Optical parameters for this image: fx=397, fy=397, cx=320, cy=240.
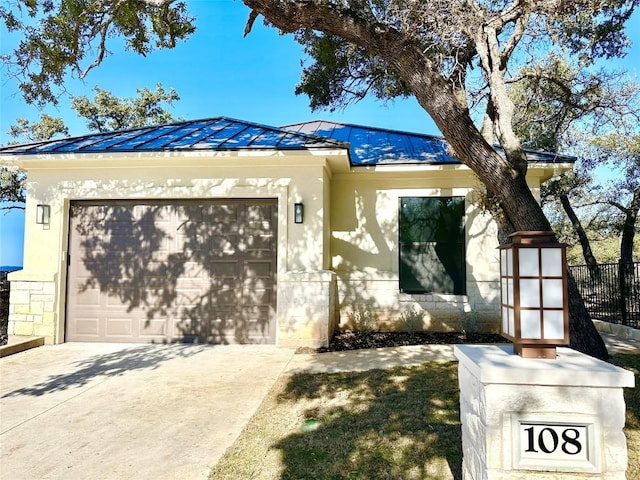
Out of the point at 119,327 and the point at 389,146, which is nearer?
the point at 119,327

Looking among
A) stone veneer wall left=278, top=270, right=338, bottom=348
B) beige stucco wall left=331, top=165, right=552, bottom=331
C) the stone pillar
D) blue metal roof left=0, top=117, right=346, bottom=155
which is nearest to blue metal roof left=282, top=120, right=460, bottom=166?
beige stucco wall left=331, top=165, right=552, bottom=331

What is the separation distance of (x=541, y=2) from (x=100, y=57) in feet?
24.2

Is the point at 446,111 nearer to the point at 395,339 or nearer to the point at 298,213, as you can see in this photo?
the point at 298,213

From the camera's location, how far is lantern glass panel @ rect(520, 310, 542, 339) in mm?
2252

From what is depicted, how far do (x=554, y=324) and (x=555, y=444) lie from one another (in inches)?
24.4

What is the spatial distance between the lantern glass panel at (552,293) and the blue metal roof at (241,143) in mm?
4846

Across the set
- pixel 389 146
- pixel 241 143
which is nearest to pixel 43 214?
pixel 241 143

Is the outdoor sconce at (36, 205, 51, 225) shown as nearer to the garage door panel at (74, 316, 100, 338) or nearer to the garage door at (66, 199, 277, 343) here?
the garage door at (66, 199, 277, 343)

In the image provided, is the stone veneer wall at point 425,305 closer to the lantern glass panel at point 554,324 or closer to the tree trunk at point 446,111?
the tree trunk at point 446,111

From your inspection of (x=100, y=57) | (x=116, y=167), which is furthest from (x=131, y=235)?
(x=100, y=57)

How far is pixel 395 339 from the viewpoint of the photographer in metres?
7.47

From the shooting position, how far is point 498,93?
5273 millimetres

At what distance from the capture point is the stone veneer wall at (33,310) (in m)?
7.02

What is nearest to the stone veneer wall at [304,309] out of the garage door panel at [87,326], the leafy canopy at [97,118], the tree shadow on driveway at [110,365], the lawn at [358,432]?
the tree shadow on driveway at [110,365]
